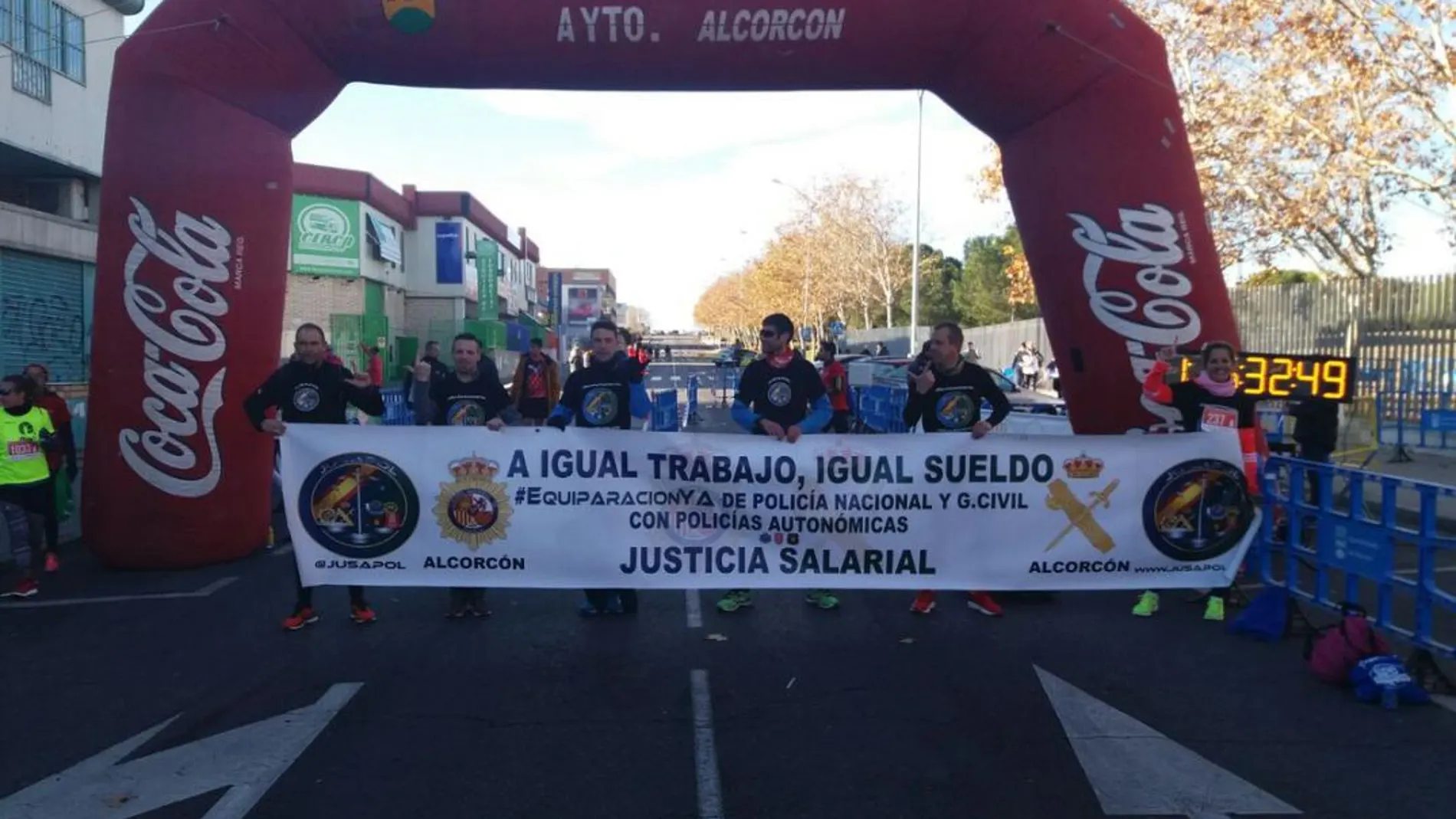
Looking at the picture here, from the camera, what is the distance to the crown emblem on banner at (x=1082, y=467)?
6684 millimetres

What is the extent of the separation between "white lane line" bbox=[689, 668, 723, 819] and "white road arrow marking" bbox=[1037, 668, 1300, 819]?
1.49 meters

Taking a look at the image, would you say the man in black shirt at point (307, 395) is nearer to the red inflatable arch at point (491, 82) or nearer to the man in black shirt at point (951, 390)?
the red inflatable arch at point (491, 82)

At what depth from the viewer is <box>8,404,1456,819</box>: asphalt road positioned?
456cm

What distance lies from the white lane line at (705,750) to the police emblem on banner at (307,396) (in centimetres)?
290

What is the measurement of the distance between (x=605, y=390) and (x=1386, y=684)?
179 inches

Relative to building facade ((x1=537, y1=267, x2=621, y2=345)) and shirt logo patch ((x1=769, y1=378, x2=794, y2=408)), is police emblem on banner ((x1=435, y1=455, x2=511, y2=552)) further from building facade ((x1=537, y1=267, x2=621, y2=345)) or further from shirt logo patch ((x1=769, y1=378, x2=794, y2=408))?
building facade ((x1=537, y1=267, x2=621, y2=345))

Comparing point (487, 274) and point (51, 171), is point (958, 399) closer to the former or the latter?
point (51, 171)

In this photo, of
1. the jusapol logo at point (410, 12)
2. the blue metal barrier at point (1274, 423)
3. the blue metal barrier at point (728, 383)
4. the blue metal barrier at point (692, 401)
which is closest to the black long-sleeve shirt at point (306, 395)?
the jusapol logo at point (410, 12)

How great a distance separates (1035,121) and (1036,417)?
505 centimetres

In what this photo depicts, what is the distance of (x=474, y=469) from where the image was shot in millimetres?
6688

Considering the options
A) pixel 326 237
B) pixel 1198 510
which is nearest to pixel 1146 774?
pixel 1198 510

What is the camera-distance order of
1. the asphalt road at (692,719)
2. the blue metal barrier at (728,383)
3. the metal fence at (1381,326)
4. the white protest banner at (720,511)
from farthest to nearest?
1. the blue metal barrier at (728,383)
2. the metal fence at (1381,326)
3. the white protest banner at (720,511)
4. the asphalt road at (692,719)

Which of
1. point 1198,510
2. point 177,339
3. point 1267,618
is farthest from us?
point 177,339

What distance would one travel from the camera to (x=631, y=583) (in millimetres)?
6676
